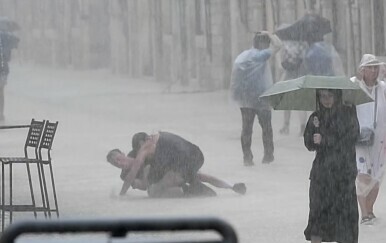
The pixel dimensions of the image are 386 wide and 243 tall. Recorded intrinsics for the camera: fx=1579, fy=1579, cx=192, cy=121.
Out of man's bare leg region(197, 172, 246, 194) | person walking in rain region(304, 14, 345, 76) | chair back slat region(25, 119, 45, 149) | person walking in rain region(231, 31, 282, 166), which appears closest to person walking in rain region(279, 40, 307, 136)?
person walking in rain region(304, 14, 345, 76)

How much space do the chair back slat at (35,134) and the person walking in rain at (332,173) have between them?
6.93 feet

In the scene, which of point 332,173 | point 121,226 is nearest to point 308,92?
point 332,173

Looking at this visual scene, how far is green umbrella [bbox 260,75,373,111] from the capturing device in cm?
1100

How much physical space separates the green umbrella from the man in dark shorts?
2.33m

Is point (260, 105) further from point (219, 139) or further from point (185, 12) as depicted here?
point (185, 12)

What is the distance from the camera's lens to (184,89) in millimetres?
33219

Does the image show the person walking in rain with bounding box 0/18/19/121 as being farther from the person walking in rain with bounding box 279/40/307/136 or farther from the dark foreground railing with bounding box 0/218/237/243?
the dark foreground railing with bounding box 0/218/237/243

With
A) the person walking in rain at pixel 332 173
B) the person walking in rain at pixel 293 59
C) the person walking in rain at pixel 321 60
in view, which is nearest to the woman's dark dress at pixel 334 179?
the person walking in rain at pixel 332 173

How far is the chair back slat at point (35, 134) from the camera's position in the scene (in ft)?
37.6

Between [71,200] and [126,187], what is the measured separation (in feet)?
1.68

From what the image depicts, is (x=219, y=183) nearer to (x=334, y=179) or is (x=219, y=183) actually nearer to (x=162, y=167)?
(x=162, y=167)

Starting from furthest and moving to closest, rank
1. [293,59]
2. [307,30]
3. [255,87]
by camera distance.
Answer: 1. [307,30]
2. [293,59]
3. [255,87]

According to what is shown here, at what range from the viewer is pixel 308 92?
37.6 ft

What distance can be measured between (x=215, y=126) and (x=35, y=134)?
10.7 meters
